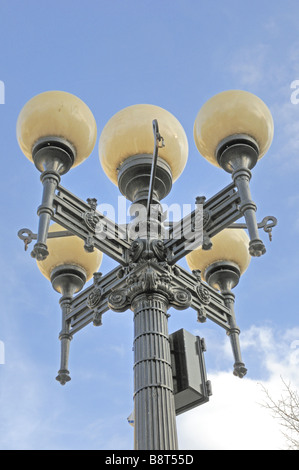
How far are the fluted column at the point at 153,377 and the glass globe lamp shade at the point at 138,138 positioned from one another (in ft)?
6.71

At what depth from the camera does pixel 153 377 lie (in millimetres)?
5742

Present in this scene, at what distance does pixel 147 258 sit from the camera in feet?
21.9

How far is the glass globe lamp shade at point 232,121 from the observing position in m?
7.30

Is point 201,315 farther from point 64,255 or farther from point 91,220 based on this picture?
point 64,255

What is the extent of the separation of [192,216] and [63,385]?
2602 mm

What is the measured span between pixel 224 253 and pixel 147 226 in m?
1.73

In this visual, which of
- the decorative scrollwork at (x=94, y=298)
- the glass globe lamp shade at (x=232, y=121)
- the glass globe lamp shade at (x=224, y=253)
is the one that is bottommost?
the decorative scrollwork at (x=94, y=298)

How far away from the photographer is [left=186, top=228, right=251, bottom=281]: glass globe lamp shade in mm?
8445

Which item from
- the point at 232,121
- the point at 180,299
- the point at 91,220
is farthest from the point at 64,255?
the point at 232,121

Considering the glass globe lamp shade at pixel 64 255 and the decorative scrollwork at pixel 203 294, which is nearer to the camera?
the decorative scrollwork at pixel 203 294

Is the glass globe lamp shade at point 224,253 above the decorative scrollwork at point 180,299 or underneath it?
above

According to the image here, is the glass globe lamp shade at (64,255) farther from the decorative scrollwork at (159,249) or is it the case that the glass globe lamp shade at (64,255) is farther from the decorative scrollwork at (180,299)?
the decorative scrollwork at (180,299)

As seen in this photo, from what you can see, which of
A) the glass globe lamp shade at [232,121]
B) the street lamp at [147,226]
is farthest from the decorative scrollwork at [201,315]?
the glass globe lamp shade at [232,121]
